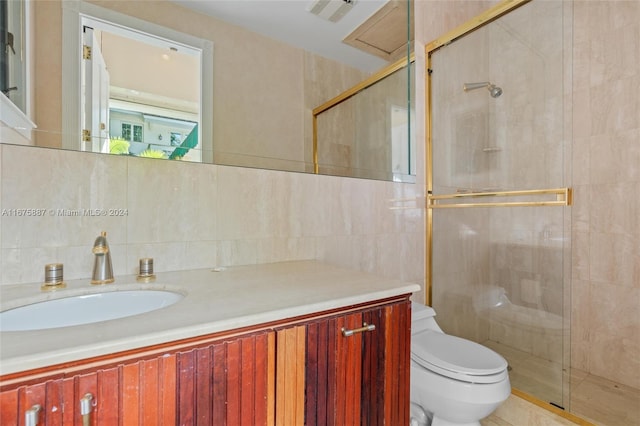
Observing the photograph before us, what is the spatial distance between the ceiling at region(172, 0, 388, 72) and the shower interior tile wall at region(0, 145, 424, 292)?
640mm

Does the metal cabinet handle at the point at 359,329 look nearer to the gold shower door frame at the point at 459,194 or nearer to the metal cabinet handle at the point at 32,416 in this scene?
the metal cabinet handle at the point at 32,416

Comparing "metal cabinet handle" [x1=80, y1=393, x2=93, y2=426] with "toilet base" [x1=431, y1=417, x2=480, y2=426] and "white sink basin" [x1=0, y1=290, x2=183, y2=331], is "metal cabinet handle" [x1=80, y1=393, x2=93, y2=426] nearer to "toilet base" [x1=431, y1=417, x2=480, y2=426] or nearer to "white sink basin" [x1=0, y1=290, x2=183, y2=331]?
"white sink basin" [x1=0, y1=290, x2=183, y2=331]

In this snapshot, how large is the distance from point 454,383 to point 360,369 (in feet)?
1.97

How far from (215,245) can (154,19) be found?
2.93ft

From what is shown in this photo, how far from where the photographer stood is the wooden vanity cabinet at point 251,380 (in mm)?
549

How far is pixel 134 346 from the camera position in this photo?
1.94 ft

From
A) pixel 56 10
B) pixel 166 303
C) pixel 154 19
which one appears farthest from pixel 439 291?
pixel 56 10

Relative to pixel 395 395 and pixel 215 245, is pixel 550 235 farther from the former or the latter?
pixel 215 245

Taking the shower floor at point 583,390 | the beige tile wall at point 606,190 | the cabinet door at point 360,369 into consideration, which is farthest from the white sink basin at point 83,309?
the beige tile wall at point 606,190

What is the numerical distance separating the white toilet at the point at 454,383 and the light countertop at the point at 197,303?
0.54 meters

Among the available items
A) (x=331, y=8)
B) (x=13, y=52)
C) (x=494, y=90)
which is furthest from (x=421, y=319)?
(x=13, y=52)

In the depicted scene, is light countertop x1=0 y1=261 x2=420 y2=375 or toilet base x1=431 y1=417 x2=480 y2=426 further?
toilet base x1=431 y1=417 x2=480 y2=426

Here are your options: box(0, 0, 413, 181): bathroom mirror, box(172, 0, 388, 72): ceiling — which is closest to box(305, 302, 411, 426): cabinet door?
box(0, 0, 413, 181): bathroom mirror

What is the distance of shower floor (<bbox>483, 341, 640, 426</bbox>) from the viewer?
1.55 m
